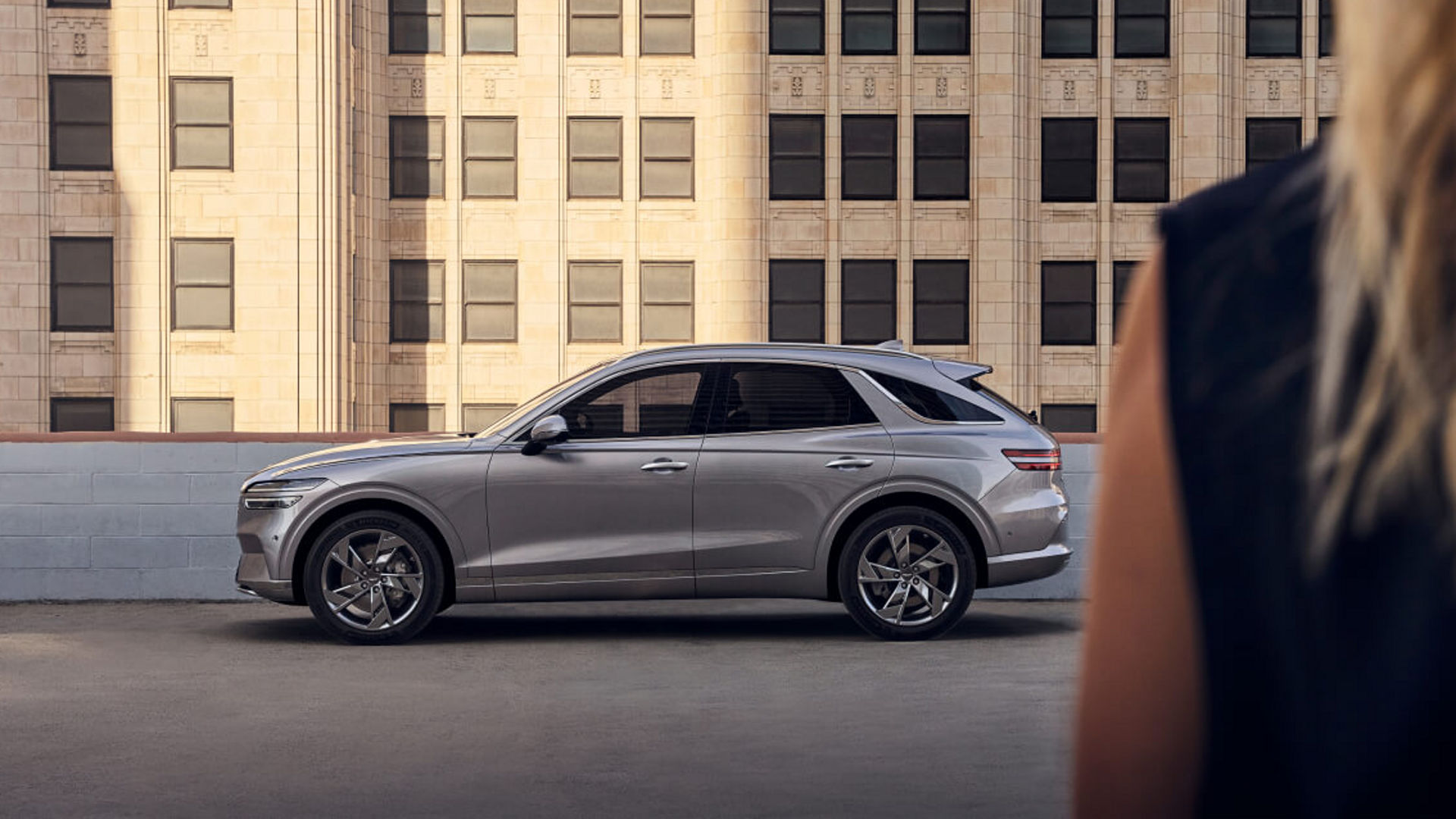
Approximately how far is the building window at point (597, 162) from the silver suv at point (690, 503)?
1366 inches

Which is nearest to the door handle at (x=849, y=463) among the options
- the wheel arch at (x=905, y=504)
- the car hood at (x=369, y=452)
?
the wheel arch at (x=905, y=504)

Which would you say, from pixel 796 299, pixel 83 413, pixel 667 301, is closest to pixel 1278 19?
pixel 796 299

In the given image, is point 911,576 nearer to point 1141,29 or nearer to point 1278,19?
point 1141,29

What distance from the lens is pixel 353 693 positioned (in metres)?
9.36

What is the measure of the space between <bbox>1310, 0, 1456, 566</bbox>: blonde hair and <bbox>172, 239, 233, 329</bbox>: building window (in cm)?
4539

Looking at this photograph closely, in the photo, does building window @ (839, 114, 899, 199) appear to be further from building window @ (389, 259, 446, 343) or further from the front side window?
the front side window

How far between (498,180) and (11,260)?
11.8 m

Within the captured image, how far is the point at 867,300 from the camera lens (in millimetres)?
46188

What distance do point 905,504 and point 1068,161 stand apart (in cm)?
3623

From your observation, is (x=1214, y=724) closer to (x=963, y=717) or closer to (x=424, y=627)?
(x=963, y=717)

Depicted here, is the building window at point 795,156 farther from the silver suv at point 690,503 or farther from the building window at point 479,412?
the silver suv at point 690,503

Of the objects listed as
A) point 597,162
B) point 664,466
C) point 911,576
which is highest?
point 597,162

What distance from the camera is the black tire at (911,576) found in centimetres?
1156

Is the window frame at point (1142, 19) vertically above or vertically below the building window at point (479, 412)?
above
